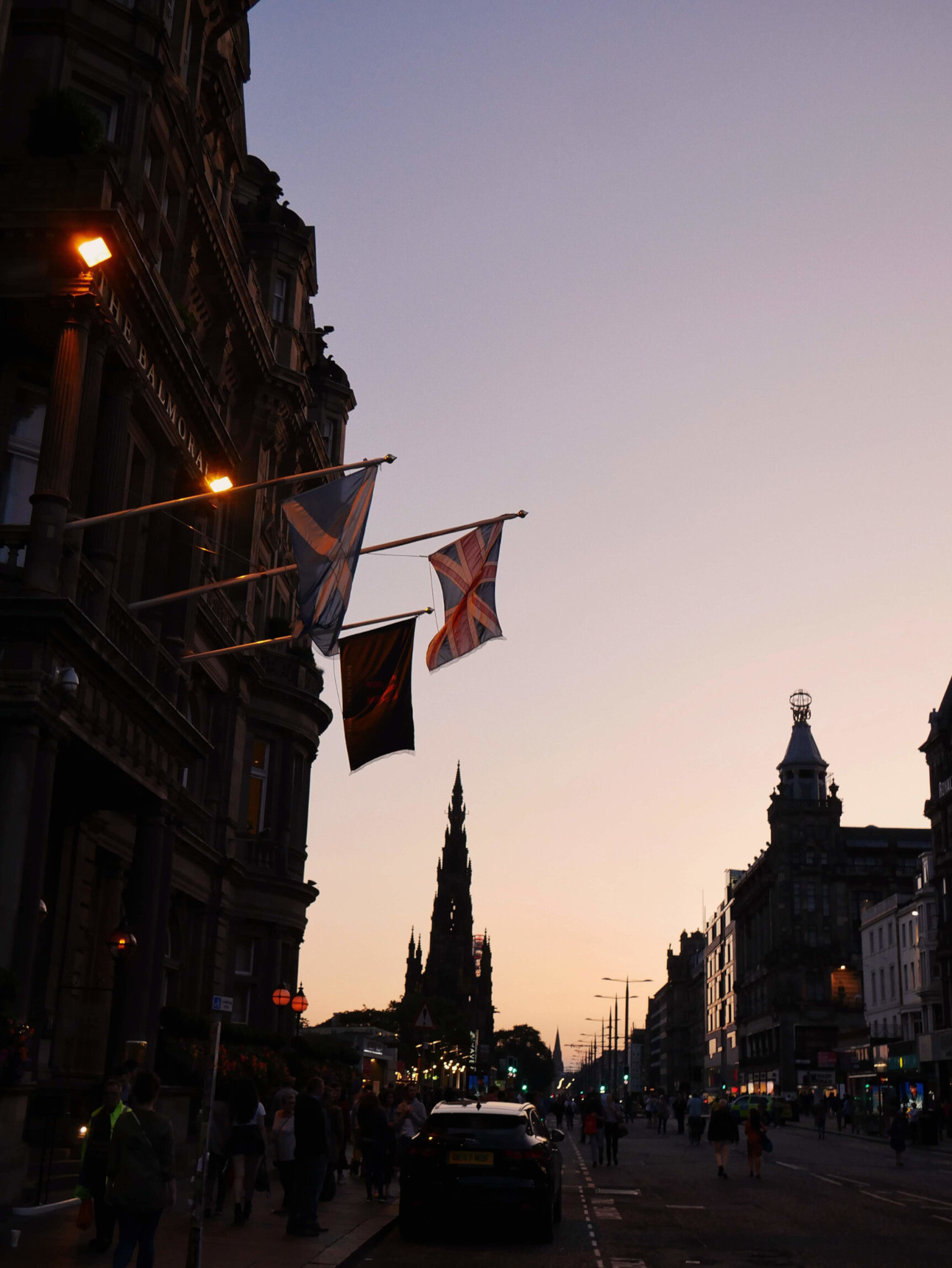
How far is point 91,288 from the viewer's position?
18.5 meters

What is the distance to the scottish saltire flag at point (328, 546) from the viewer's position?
17234mm

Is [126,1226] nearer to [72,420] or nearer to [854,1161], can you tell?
[72,420]

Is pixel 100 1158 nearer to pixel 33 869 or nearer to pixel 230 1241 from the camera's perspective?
pixel 230 1241

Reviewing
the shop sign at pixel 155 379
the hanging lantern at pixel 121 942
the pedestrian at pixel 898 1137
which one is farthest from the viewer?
the pedestrian at pixel 898 1137

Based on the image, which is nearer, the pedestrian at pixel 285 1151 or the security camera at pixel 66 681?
the security camera at pixel 66 681

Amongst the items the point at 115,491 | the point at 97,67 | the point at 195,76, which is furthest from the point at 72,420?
the point at 195,76

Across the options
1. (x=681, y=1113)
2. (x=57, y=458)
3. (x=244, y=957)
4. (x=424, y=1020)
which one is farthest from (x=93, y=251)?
(x=681, y=1113)

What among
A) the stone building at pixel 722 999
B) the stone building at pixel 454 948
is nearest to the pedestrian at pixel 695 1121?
the stone building at pixel 722 999

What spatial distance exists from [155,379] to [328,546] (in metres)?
6.54

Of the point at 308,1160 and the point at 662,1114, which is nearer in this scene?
the point at 308,1160

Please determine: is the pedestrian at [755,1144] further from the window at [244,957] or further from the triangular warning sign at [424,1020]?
the window at [244,957]

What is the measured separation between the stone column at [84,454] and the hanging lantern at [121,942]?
525 centimetres

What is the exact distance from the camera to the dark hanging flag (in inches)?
739

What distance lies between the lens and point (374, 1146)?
20531 mm
